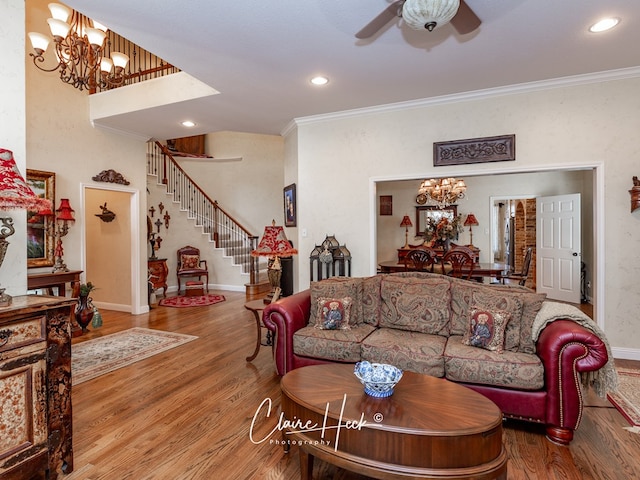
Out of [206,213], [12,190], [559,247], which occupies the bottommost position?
[559,247]

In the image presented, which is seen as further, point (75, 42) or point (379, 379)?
point (75, 42)

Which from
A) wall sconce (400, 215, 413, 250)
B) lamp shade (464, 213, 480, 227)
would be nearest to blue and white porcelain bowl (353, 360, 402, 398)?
wall sconce (400, 215, 413, 250)

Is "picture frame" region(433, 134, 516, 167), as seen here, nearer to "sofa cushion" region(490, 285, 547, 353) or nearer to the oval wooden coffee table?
"sofa cushion" region(490, 285, 547, 353)

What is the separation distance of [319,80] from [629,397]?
3838 millimetres

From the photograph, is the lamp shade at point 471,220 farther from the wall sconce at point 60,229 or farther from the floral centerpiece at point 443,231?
the wall sconce at point 60,229

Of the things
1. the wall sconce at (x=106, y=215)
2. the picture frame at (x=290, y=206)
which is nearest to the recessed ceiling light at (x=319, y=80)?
the picture frame at (x=290, y=206)

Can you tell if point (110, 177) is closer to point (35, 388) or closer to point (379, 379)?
point (35, 388)

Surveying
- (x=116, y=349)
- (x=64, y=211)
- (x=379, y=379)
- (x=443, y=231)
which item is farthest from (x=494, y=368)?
(x=64, y=211)

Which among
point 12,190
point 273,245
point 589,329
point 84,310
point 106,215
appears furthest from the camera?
point 106,215

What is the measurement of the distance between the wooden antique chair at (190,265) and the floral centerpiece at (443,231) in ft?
15.8

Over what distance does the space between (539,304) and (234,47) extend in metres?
3.14

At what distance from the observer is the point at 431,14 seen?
6.02 feet

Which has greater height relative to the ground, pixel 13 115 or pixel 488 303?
pixel 13 115

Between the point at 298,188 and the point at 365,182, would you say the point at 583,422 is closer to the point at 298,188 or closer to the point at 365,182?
the point at 365,182
